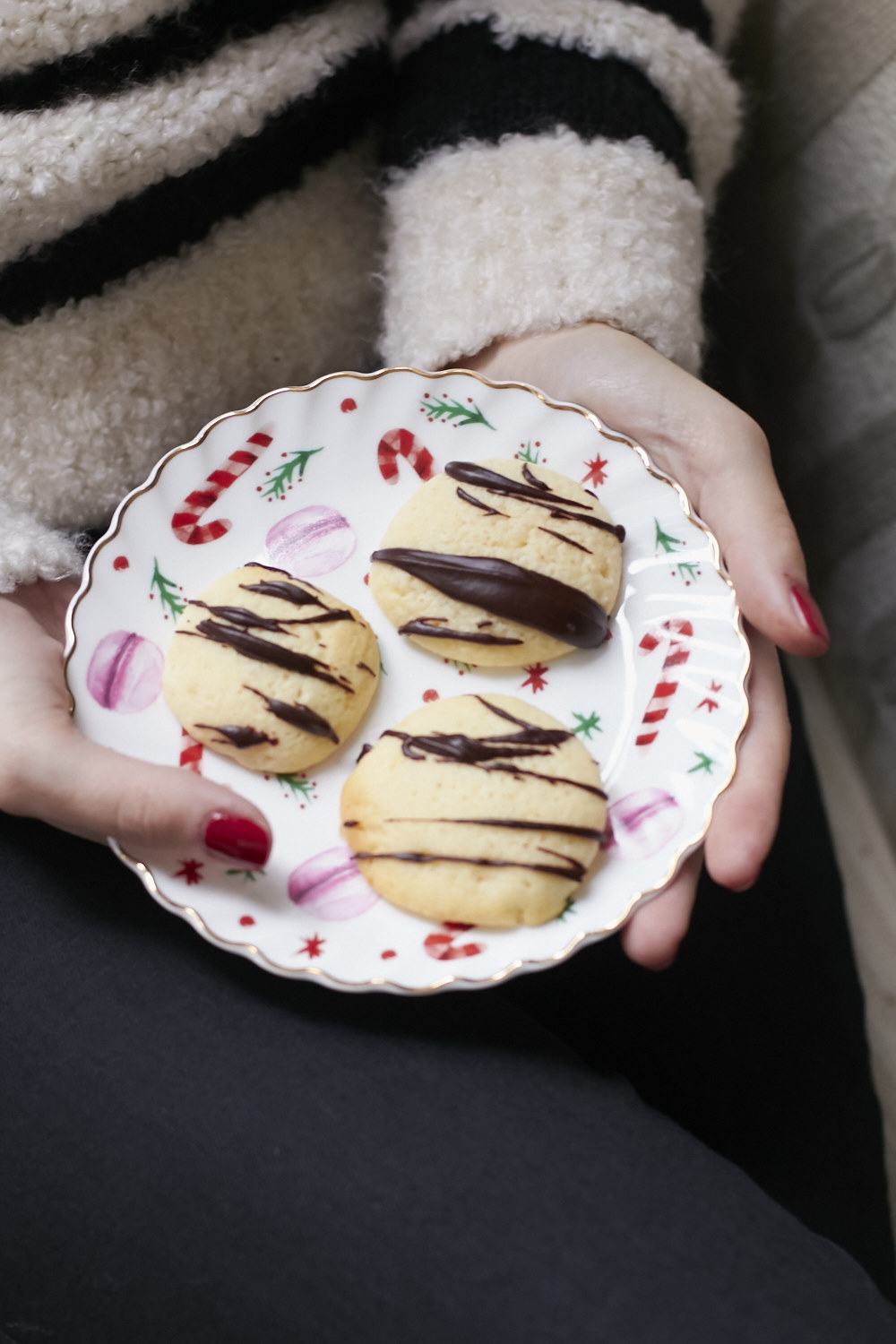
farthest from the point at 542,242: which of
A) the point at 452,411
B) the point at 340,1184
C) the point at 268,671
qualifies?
the point at 340,1184

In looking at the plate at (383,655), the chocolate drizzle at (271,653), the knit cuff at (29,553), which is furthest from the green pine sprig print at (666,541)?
the knit cuff at (29,553)

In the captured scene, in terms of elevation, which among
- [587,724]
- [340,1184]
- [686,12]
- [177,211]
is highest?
[686,12]

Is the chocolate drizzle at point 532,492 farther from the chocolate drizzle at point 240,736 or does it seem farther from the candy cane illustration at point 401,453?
the chocolate drizzle at point 240,736

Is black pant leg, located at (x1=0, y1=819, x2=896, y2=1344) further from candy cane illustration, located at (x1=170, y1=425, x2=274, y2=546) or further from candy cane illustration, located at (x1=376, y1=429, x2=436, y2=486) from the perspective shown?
candy cane illustration, located at (x1=376, y1=429, x2=436, y2=486)

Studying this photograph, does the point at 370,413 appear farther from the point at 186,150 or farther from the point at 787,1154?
the point at 787,1154

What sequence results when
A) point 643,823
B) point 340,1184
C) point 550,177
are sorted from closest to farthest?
point 340,1184
point 643,823
point 550,177

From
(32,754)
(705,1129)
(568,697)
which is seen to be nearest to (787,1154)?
(705,1129)

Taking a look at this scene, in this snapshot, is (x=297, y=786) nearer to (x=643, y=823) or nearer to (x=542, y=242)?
(x=643, y=823)
